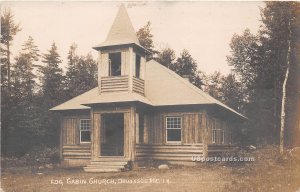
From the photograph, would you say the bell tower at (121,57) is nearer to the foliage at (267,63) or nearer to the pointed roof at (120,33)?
the pointed roof at (120,33)

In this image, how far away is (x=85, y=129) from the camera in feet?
75.4

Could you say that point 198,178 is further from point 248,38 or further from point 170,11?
point 248,38

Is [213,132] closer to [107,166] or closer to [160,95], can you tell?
[160,95]

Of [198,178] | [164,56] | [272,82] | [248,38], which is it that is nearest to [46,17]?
[198,178]

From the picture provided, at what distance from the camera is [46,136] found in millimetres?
29344

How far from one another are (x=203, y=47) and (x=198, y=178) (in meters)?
7.08

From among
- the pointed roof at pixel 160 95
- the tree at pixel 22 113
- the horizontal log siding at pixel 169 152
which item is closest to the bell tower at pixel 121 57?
the pointed roof at pixel 160 95

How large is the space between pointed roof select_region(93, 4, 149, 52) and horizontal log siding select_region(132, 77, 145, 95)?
182cm

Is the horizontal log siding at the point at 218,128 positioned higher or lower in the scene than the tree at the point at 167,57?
lower

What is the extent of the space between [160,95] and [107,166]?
511 centimetres

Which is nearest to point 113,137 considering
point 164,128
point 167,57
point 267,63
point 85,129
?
point 85,129

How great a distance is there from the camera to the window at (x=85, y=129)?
75.3ft

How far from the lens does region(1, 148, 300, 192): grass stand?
13109 mm

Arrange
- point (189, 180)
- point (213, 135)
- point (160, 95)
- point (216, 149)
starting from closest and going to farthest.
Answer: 1. point (189, 180)
2. point (160, 95)
3. point (216, 149)
4. point (213, 135)
